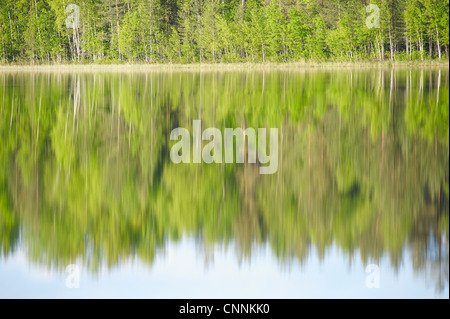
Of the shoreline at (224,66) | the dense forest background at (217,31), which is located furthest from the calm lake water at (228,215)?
the dense forest background at (217,31)

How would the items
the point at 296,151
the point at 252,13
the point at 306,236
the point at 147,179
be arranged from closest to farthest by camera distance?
the point at 306,236 → the point at 147,179 → the point at 296,151 → the point at 252,13

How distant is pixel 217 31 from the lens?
7556cm

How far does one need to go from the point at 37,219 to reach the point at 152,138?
7098 mm

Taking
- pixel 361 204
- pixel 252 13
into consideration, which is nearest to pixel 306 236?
pixel 361 204

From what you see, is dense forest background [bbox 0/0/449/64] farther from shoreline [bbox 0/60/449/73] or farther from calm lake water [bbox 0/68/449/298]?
calm lake water [bbox 0/68/449/298]

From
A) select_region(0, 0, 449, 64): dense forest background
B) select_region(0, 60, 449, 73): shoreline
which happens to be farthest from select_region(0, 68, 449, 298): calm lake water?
select_region(0, 0, 449, 64): dense forest background

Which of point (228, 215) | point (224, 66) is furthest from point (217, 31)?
point (228, 215)

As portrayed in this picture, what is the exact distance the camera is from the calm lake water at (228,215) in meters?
7.37

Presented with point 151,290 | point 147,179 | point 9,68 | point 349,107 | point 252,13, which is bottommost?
point 151,290

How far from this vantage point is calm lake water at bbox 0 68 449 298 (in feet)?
24.2

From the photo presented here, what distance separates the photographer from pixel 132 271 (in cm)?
771

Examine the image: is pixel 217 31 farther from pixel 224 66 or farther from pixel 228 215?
pixel 228 215

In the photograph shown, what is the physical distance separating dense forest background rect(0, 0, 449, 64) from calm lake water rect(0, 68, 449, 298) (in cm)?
4871

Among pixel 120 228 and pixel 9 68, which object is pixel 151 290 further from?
pixel 9 68
